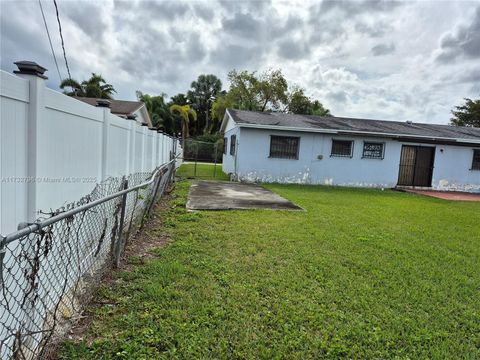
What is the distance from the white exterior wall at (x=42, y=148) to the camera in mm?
1845

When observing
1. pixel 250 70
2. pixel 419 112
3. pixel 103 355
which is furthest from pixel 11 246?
pixel 250 70

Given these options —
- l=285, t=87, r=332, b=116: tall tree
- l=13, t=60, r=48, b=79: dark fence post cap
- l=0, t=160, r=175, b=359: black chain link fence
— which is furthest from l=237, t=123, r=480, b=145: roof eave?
l=285, t=87, r=332, b=116: tall tree

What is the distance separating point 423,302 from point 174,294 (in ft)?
8.98

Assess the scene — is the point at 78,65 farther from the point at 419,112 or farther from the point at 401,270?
the point at 419,112

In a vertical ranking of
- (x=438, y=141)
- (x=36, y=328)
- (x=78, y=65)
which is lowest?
(x=36, y=328)

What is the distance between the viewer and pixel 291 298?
128 inches

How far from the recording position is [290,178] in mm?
14281

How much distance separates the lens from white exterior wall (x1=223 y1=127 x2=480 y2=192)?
45.6 feet

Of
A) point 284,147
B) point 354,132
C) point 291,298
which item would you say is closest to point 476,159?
point 354,132

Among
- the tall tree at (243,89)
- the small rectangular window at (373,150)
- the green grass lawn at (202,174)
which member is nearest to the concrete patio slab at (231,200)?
the green grass lawn at (202,174)

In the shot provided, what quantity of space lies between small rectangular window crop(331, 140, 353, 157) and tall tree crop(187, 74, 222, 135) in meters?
28.8

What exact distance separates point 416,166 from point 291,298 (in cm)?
1500

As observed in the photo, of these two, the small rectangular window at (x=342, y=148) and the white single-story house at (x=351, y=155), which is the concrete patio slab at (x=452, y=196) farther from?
the small rectangular window at (x=342, y=148)

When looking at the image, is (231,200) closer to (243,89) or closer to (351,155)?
(351,155)
